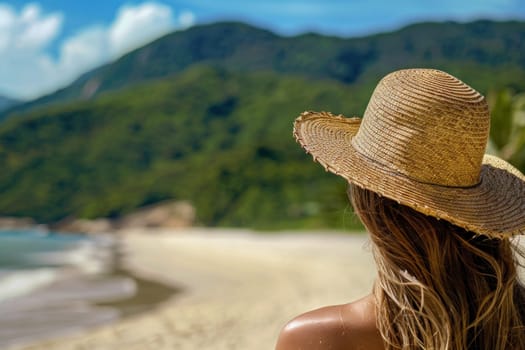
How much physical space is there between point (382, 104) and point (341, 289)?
10.1 m

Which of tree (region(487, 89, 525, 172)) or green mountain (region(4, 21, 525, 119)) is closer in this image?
tree (region(487, 89, 525, 172))

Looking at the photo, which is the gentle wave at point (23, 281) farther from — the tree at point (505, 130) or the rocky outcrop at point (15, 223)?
the rocky outcrop at point (15, 223)

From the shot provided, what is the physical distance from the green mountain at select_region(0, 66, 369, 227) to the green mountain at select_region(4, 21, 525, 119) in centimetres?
2080

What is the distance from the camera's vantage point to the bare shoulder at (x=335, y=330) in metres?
1.06

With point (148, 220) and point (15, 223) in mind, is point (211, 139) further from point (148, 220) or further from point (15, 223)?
point (15, 223)

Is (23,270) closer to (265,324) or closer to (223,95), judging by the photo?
(265,324)

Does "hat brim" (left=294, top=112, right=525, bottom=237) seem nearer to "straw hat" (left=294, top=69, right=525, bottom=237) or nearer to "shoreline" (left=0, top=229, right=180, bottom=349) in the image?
"straw hat" (left=294, top=69, right=525, bottom=237)

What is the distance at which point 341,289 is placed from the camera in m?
11.0

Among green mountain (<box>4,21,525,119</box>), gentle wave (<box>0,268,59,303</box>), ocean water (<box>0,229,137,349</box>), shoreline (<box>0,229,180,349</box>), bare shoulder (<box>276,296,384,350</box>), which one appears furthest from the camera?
green mountain (<box>4,21,525,119</box>)

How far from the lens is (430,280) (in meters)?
1.11

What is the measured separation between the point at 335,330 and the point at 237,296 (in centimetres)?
1082

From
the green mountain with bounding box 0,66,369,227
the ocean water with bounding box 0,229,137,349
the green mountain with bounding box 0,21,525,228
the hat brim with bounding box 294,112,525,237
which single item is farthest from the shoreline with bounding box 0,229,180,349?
the green mountain with bounding box 0,66,369,227

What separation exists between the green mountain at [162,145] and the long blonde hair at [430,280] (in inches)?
2103

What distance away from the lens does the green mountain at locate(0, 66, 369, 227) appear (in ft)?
196
